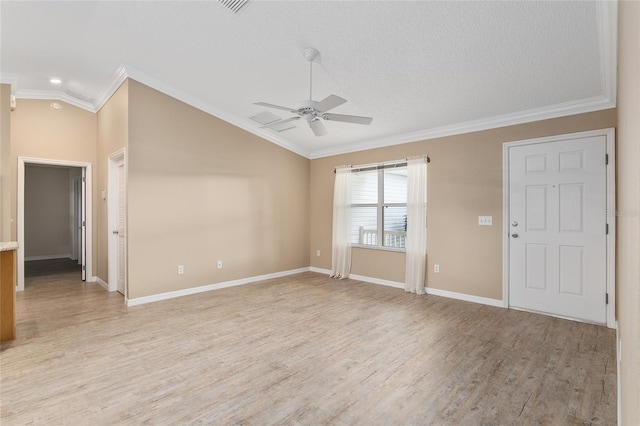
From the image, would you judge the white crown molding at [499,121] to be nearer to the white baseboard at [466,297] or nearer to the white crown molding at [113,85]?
the white baseboard at [466,297]

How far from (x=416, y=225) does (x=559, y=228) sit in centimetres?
182

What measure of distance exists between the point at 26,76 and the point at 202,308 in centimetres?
419

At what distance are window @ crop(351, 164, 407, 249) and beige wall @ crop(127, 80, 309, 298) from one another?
1.32 meters

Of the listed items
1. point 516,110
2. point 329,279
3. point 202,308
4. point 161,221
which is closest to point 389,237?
point 329,279

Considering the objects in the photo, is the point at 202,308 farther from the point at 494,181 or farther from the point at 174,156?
the point at 494,181

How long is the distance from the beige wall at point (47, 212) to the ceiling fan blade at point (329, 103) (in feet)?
27.0

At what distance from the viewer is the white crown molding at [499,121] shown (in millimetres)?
Result: 3541

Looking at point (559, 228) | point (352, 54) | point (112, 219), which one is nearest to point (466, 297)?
point (559, 228)

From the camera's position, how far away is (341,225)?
6.00 metres

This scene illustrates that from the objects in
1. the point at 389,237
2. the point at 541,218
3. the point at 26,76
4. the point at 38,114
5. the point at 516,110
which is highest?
the point at 26,76

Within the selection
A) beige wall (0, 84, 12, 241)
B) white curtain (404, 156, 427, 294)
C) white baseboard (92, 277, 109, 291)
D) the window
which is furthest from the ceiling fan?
white baseboard (92, 277, 109, 291)

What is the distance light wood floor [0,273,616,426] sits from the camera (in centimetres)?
200

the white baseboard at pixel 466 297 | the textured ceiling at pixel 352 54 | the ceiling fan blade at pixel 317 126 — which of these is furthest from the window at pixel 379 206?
the ceiling fan blade at pixel 317 126

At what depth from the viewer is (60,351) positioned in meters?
2.83
